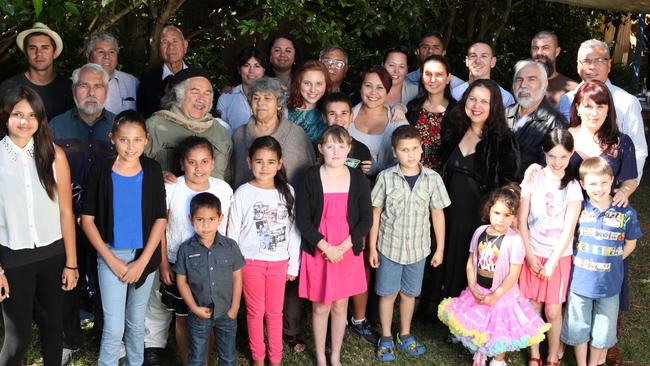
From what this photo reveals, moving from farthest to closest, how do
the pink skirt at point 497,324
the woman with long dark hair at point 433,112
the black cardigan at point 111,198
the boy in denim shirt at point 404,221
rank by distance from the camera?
the woman with long dark hair at point 433,112, the boy in denim shirt at point 404,221, the pink skirt at point 497,324, the black cardigan at point 111,198

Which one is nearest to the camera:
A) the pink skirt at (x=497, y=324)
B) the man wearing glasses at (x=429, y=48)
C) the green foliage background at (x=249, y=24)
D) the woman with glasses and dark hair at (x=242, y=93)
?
the pink skirt at (x=497, y=324)

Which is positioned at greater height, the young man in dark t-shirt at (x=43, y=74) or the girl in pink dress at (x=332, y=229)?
the young man in dark t-shirt at (x=43, y=74)

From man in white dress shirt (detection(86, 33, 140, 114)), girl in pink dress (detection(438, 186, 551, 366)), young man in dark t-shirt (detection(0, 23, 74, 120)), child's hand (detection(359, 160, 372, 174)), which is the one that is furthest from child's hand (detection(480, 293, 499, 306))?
young man in dark t-shirt (detection(0, 23, 74, 120))

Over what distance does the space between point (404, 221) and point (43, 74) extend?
8.16 feet

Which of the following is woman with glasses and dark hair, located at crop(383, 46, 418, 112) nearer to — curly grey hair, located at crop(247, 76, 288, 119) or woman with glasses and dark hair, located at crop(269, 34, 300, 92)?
woman with glasses and dark hair, located at crop(269, 34, 300, 92)

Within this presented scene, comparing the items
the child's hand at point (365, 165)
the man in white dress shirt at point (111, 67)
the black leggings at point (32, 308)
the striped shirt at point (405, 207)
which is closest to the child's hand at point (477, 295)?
the striped shirt at point (405, 207)

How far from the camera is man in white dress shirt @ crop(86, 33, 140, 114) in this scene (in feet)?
15.5

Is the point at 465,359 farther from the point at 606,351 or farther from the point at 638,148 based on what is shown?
the point at 638,148

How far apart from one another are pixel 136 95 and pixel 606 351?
366 centimetres

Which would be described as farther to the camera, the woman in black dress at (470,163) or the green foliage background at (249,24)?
the green foliage background at (249,24)

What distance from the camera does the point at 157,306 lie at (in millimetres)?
4031

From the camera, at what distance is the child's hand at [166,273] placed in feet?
12.5

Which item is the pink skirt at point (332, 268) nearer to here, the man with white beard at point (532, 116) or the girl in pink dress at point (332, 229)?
the girl in pink dress at point (332, 229)

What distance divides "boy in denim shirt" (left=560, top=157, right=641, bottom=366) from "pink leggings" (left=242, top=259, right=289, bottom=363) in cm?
172
